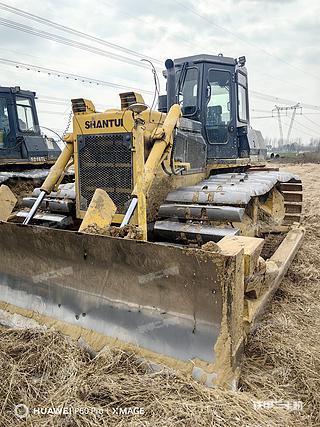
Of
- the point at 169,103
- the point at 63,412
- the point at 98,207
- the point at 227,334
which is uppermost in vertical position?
the point at 169,103

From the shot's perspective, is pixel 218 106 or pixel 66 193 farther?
pixel 218 106

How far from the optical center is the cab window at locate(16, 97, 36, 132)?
10078mm

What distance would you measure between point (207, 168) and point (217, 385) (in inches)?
143

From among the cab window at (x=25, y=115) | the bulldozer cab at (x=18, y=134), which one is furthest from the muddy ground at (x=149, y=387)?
the cab window at (x=25, y=115)

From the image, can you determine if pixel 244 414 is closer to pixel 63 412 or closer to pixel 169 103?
pixel 63 412

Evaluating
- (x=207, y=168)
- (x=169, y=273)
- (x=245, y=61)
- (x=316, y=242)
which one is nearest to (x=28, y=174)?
(x=207, y=168)

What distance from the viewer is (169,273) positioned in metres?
2.69

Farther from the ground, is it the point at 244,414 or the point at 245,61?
the point at 245,61

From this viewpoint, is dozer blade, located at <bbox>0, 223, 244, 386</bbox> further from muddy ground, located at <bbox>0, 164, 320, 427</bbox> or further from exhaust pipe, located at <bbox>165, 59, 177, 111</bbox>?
exhaust pipe, located at <bbox>165, 59, 177, 111</bbox>

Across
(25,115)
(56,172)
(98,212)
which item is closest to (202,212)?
(98,212)

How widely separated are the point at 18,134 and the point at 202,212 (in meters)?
7.48

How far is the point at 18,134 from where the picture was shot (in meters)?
9.87

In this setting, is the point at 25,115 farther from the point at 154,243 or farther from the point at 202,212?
the point at 154,243

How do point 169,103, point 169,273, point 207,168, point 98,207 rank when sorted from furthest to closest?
point 207,168 → point 169,103 → point 98,207 → point 169,273
